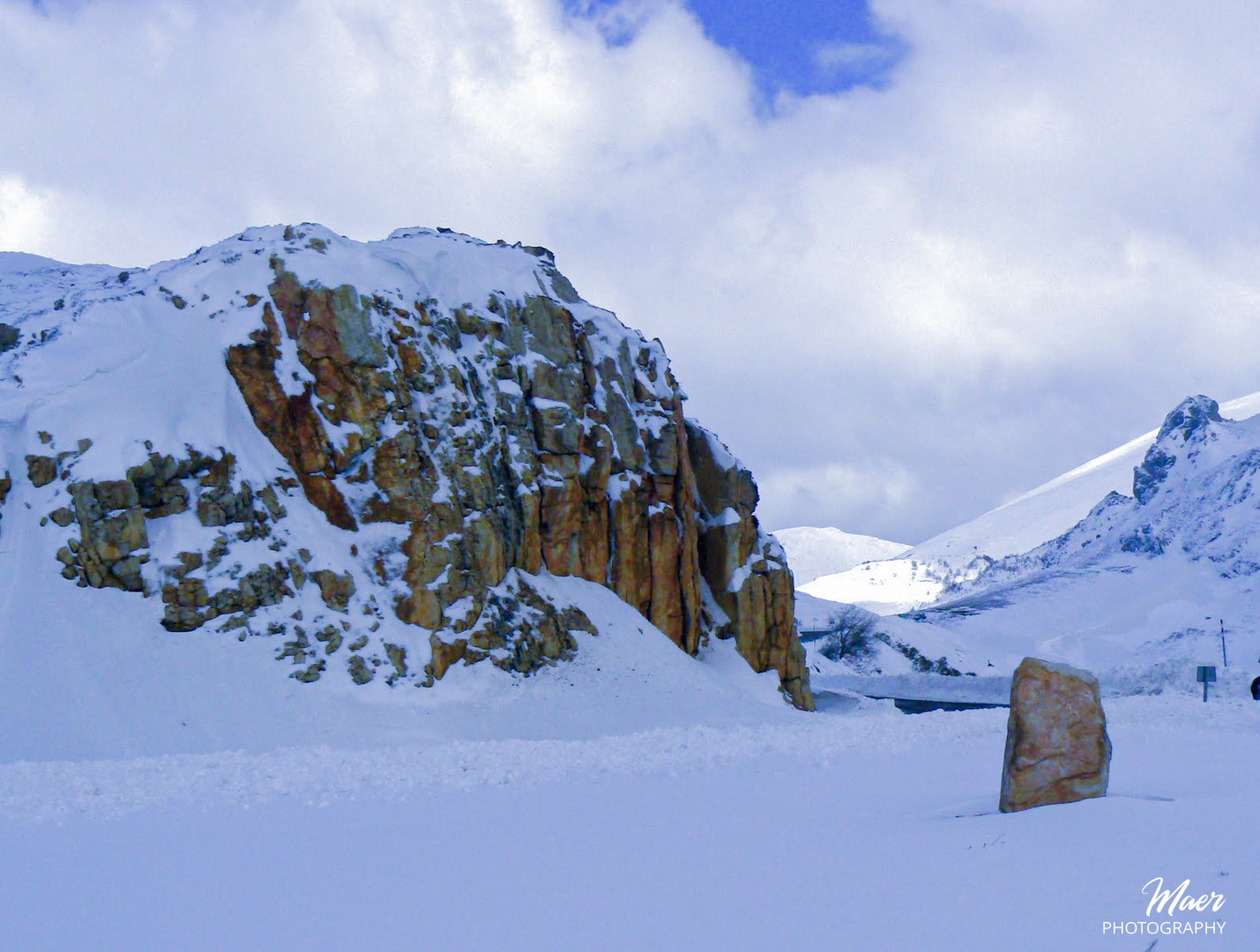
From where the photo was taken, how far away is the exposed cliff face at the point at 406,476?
1018 inches

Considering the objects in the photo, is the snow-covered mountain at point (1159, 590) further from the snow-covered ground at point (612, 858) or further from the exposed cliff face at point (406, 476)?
the snow-covered ground at point (612, 858)

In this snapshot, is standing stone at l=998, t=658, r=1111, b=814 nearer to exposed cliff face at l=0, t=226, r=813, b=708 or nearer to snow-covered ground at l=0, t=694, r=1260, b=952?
snow-covered ground at l=0, t=694, r=1260, b=952

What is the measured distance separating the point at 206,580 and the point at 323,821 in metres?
16.6

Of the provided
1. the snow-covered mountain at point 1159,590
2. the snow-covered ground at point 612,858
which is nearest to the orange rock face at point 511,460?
the snow-covered ground at point 612,858

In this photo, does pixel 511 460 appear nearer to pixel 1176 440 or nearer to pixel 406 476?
pixel 406 476

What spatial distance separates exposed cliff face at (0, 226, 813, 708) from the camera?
25859 millimetres

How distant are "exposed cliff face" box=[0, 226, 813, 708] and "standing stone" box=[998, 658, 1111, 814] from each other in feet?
62.7

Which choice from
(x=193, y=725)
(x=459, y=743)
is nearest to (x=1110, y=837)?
(x=459, y=743)

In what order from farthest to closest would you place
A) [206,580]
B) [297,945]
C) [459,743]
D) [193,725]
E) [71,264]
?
[71,264] → [206,580] → [193,725] → [459,743] → [297,945]

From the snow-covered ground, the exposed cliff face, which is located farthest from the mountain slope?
the snow-covered ground

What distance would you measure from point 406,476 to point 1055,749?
23334 mm

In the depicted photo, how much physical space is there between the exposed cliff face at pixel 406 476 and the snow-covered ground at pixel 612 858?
1184 cm

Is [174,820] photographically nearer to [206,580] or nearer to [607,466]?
[206,580]

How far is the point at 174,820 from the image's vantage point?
35.7 ft
